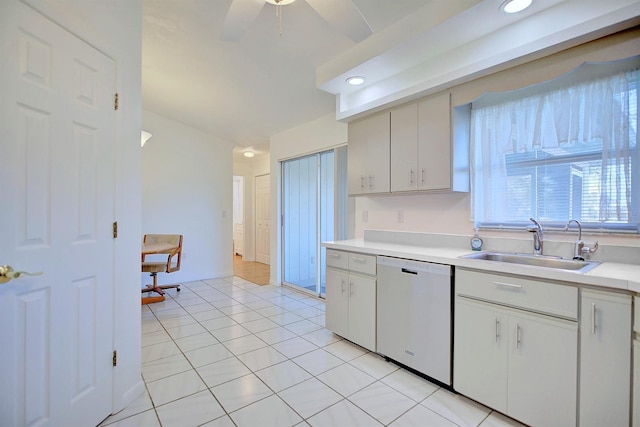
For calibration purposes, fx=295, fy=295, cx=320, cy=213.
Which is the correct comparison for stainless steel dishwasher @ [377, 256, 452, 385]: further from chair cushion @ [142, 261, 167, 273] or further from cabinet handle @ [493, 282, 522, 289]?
chair cushion @ [142, 261, 167, 273]

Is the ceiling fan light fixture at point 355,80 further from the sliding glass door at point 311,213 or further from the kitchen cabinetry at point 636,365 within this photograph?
the kitchen cabinetry at point 636,365

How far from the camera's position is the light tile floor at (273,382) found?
168 centimetres

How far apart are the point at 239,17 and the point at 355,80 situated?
138 cm

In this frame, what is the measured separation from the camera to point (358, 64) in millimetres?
2504

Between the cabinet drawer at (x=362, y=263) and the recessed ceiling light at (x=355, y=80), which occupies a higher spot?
the recessed ceiling light at (x=355, y=80)

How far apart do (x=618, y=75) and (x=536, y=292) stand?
1.39m

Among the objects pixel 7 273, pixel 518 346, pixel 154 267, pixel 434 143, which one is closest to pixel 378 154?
pixel 434 143

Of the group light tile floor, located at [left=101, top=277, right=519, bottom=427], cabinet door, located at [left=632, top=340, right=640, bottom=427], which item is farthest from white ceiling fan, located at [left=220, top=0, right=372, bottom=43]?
light tile floor, located at [left=101, top=277, right=519, bottom=427]

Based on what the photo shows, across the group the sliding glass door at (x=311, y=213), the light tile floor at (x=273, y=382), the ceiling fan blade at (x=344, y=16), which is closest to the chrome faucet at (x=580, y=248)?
the light tile floor at (x=273, y=382)

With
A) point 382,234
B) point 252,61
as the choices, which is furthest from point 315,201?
point 252,61

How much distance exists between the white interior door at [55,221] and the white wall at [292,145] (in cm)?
242

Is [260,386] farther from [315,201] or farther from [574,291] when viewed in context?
[315,201]

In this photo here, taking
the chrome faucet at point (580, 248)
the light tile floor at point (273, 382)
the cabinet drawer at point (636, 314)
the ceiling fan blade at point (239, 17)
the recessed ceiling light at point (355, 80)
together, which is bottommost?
the light tile floor at point (273, 382)

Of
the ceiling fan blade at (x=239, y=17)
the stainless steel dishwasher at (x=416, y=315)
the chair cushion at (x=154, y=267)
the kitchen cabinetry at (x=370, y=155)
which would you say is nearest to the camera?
the ceiling fan blade at (x=239, y=17)
